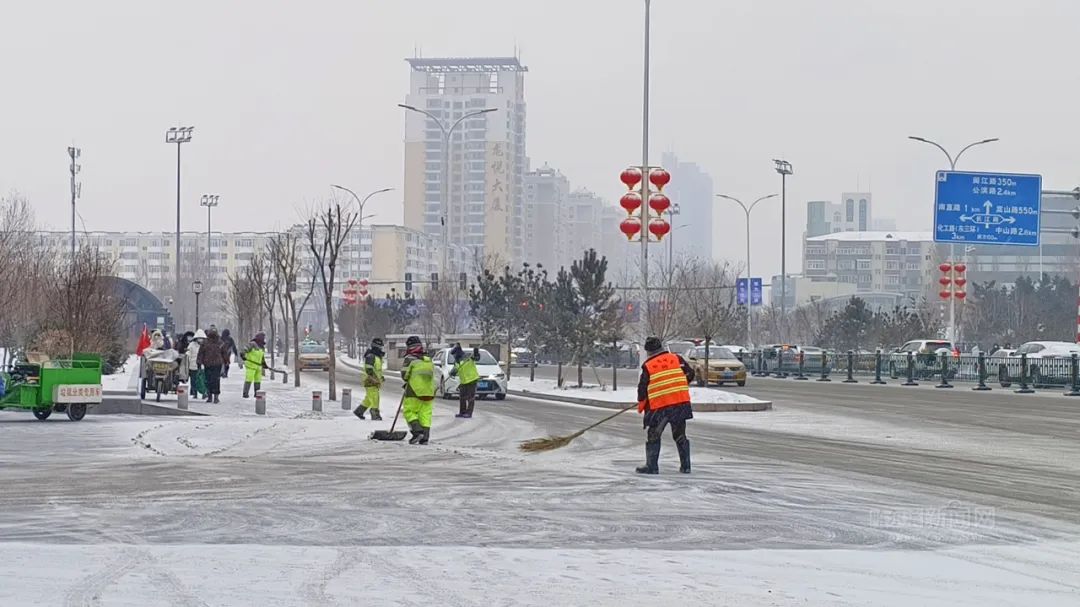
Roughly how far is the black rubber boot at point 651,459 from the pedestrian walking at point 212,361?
17263 millimetres

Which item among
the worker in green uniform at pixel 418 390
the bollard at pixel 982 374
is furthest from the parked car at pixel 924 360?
the worker in green uniform at pixel 418 390

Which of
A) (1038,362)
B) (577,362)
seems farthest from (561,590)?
(1038,362)

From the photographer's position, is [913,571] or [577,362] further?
[577,362]

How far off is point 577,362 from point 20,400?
20460mm

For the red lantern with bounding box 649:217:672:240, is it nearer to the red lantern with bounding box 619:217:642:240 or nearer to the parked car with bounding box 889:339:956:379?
the red lantern with bounding box 619:217:642:240

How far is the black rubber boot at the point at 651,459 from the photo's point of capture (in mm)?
16172

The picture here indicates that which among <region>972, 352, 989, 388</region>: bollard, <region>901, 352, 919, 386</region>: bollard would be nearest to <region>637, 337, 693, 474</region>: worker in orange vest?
<region>972, 352, 989, 388</region>: bollard

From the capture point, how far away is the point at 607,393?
38.6 m

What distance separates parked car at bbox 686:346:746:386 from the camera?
155ft

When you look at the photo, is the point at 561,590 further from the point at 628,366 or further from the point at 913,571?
the point at 628,366

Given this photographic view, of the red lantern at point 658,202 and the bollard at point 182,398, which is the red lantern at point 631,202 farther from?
the bollard at point 182,398

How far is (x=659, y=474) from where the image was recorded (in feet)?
53.7

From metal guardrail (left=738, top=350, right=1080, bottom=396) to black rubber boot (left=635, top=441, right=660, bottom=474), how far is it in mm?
29420

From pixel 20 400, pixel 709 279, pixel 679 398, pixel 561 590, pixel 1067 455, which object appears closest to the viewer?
pixel 561 590
